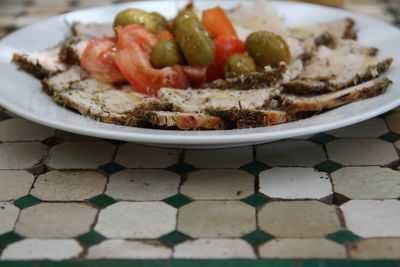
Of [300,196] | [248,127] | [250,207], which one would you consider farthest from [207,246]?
[248,127]

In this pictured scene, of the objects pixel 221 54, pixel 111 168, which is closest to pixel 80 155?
pixel 111 168

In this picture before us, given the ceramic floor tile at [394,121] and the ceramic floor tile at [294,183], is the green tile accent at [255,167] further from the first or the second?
the ceramic floor tile at [394,121]

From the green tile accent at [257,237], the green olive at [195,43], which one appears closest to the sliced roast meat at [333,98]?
the green olive at [195,43]

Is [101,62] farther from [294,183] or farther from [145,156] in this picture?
[294,183]

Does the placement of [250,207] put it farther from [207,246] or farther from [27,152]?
[27,152]

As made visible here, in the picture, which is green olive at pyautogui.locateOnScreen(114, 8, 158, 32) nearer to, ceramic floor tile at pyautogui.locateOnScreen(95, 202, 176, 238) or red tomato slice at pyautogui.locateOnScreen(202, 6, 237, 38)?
red tomato slice at pyautogui.locateOnScreen(202, 6, 237, 38)

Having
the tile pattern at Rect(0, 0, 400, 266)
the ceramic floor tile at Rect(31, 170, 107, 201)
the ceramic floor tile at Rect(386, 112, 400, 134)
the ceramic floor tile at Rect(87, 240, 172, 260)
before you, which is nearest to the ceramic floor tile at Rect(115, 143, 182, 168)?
the tile pattern at Rect(0, 0, 400, 266)
